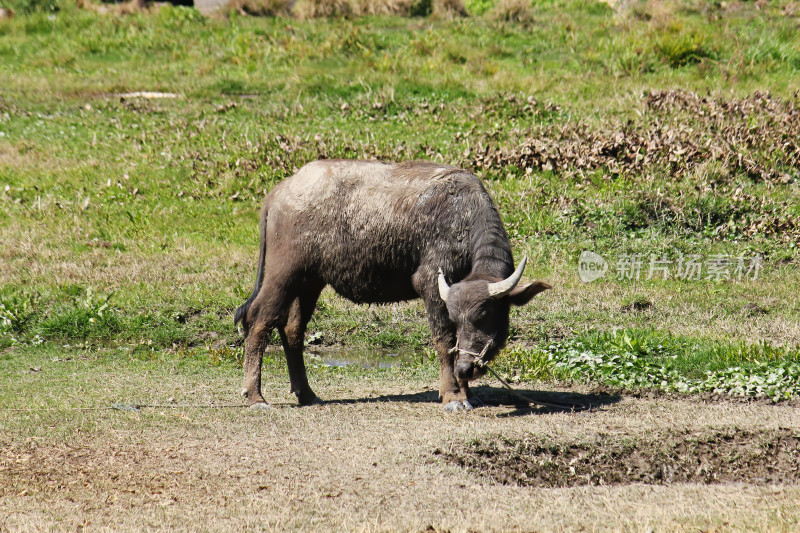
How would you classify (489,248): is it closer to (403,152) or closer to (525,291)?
(525,291)

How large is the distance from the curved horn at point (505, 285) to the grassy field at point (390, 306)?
971 mm

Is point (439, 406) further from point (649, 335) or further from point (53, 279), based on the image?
point (53, 279)

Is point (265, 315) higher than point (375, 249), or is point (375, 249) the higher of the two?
point (375, 249)

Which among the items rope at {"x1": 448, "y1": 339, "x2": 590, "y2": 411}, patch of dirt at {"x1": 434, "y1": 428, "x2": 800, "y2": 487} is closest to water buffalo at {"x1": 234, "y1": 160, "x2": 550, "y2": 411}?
rope at {"x1": 448, "y1": 339, "x2": 590, "y2": 411}

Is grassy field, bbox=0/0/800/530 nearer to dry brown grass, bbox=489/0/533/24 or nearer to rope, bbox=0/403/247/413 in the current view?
rope, bbox=0/403/247/413

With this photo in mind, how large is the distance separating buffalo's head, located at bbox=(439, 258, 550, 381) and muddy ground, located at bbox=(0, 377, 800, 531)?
1.49ft

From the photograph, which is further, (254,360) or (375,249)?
(254,360)

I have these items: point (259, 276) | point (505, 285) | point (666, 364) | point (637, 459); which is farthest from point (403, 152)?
point (637, 459)

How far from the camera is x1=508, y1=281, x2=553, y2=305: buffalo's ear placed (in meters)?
7.07

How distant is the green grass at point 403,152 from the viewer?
10.4m

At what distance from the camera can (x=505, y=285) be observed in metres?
6.92

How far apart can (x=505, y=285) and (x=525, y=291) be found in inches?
11.0

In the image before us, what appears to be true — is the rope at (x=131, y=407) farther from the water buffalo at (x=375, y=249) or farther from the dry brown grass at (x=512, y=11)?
the dry brown grass at (x=512, y=11)

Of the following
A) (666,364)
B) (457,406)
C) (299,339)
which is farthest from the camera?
(666,364)
